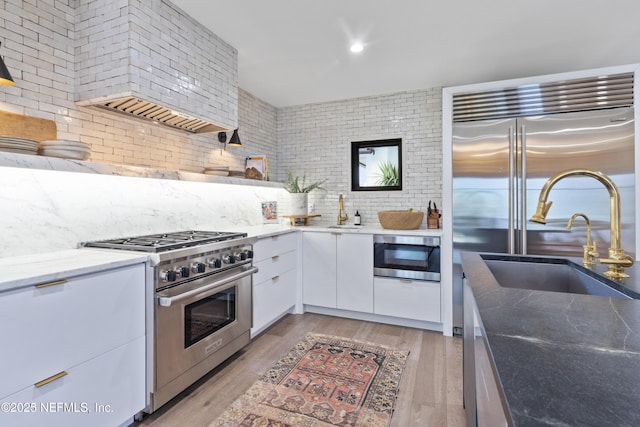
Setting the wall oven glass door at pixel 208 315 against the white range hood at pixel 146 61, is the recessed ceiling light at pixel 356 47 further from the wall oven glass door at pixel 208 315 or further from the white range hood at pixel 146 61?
the wall oven glass door at pixel 208 315

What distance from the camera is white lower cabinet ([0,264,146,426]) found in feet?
4.17

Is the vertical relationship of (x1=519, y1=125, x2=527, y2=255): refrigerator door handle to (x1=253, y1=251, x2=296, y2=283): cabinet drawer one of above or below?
above

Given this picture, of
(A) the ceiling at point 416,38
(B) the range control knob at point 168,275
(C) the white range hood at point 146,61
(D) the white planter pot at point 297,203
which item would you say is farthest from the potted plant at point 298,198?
(B) the range control knob at point 168,275

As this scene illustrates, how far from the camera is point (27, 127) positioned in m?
1.80

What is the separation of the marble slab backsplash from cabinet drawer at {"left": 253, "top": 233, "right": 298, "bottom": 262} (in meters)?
0.58

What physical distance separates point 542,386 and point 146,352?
192 cm

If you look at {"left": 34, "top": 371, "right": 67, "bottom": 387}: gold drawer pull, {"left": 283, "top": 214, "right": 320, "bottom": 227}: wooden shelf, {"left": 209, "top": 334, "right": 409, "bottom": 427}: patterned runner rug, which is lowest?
{"left": 209, "top": 334, "right": 409, "bottom": 427}: patterned runner rug

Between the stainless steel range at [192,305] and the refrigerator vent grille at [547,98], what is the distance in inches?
94.0

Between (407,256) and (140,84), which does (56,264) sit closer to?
(140,84)

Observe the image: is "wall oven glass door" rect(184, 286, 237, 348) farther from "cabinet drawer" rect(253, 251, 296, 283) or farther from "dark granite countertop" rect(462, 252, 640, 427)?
"dark granite countertop" rect(462, 252, 640, 427)

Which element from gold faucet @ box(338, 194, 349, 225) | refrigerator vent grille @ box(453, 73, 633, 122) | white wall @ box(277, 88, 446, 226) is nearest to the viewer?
refrigerator vent grille @ box(453, 73, 633, 122)

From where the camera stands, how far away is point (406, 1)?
6.93ft

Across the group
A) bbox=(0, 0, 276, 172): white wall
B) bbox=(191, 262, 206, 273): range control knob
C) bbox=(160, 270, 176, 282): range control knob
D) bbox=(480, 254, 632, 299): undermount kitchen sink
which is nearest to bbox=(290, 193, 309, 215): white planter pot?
bbox=(0, 0, 276, 172): white wall

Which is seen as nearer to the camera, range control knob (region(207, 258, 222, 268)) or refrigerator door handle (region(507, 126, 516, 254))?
range control knob (region(207, 258, 222, 268))
